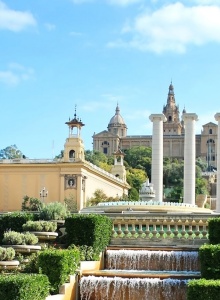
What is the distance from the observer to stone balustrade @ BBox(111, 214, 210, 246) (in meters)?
26.5

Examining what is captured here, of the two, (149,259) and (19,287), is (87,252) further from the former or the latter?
(19,287)

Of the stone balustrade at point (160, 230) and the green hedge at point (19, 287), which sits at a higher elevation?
the stone balustrade at point (160, 230)

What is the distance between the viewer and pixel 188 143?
5244 centimetres

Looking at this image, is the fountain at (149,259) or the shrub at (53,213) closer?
the fountain at (149,259)

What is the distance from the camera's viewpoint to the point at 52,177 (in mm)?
72125

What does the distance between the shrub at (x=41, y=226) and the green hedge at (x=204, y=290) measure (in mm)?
8699

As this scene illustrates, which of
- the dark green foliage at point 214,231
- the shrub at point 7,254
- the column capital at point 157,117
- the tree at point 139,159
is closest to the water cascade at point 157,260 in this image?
the dark green foliage at point 214,231

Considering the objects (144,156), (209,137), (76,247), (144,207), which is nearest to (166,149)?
(209,137)

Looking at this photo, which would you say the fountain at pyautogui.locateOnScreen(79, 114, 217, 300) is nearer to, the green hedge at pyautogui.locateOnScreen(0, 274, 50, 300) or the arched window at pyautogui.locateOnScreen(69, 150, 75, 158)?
the green hedge at pyautogui.locateOnScreen(0, 274, 50, 300)

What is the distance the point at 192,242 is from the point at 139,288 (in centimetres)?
559

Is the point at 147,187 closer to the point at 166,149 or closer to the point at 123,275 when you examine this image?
the point at 123,275

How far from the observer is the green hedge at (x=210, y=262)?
20.8 metres

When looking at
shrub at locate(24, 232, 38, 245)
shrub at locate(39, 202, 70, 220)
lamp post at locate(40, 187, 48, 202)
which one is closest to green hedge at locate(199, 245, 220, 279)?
shrub at locate(24, 232, 38, 245)

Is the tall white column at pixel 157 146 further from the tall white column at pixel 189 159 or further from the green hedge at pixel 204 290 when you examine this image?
the green hedge at pixel 204 290
